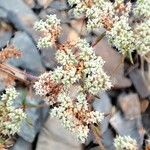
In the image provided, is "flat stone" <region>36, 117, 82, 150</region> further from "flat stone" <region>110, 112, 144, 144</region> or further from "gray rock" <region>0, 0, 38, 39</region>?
"gray rock" <region>0, 0, 38, 39</region>

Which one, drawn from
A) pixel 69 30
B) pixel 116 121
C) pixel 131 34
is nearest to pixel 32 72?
pixel 69 30

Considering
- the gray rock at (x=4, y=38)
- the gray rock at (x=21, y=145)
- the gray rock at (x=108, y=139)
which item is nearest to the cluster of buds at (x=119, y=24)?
the gray rock at (x=4, y=38)

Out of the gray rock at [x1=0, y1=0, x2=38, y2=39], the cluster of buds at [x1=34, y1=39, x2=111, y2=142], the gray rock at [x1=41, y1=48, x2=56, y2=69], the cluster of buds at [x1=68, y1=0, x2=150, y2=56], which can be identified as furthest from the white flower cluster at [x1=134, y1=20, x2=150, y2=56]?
the gray rock at [x1=0, y1=0, x2=38, y2=39]

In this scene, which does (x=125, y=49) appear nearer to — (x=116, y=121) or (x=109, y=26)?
(x=109, y=26)

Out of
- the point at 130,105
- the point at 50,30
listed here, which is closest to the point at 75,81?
the point at 50,30

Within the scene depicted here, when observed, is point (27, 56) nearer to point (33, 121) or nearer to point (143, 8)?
point (33, 121)

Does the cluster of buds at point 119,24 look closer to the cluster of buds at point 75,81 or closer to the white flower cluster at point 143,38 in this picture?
the white flower cluster at point 143,38
